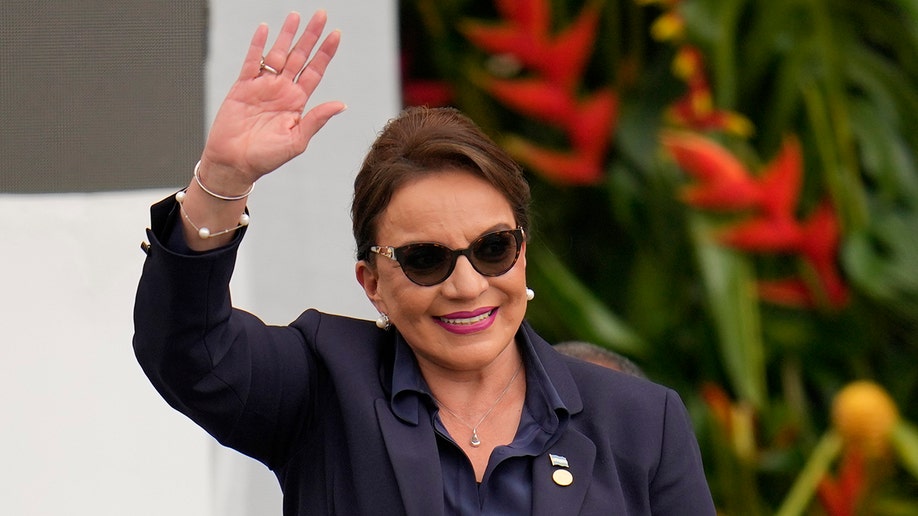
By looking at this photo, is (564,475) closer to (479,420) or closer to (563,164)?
(479,420)

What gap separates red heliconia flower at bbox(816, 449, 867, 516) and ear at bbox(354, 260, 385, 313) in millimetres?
1645

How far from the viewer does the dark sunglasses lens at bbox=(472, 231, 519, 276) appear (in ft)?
4.83

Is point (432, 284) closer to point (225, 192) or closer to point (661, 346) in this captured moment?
point (225, 192)

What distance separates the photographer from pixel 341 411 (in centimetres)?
148

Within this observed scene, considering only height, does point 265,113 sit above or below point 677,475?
above

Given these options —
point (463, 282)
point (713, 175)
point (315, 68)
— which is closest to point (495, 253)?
point (463, 282)

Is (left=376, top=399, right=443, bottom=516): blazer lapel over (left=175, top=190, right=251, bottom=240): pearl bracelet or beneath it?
beneath

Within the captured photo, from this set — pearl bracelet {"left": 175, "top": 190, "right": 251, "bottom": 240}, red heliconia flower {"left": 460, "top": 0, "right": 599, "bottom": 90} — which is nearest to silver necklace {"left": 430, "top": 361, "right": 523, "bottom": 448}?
pearl bracelet {"left": 175, "top": 190, "right": 251, "bottom": 240}

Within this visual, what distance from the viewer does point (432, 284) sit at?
1465mm

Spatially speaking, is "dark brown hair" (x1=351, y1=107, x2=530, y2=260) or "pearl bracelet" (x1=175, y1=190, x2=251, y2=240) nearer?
"pearl bracelet" (x1=175, y1=190, x2=251, y2=240)

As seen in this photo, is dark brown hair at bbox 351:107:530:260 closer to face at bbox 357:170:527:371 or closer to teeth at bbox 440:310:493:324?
face at bbox 357:170:527:371

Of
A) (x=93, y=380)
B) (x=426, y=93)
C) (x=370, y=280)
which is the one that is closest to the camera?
(x=370, y=280)

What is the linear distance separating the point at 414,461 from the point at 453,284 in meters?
0.21

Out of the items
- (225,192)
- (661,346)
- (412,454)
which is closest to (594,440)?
(412,454)
